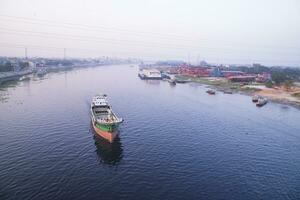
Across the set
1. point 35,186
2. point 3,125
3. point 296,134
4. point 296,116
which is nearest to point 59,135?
point 3,125

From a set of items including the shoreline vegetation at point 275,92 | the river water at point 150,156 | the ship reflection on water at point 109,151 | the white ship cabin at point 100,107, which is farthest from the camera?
the shoreline vegetation at point 275,92

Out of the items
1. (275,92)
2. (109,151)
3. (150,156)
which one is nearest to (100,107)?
(109,151)

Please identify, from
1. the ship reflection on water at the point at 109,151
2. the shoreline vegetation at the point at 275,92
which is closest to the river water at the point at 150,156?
the ship reflection on water at the point at 109,151

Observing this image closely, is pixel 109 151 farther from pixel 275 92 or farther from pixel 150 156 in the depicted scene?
pixel 275 92

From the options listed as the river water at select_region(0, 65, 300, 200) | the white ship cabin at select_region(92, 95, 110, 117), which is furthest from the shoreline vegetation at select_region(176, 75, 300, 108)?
the white ship cabin at select_region(92, 95, 110, 117)

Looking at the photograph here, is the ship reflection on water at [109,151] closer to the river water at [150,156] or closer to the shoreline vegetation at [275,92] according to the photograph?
the river water at [150,156]
